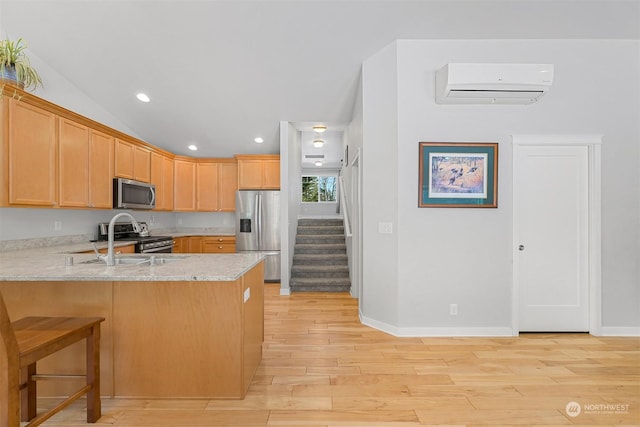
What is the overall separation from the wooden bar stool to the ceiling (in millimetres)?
2941

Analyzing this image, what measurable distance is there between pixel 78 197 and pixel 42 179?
505 millimetres

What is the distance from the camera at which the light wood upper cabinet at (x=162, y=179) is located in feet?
17.7

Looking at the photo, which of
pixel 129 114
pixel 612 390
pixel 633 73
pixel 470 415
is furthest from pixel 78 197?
pixel 633 73

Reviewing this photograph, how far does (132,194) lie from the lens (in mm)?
4617

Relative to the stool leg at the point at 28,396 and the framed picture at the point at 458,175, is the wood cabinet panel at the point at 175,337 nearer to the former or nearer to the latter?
the stool leg at the point at 28,396

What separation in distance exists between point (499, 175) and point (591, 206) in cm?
100

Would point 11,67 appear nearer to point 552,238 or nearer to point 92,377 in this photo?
point 92,377

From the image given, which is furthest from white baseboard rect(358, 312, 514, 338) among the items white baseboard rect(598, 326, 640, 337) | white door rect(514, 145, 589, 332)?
white baseboard rect(598, 326, 640, 337)

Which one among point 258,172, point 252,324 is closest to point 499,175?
point 252,324

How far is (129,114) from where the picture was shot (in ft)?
16.4

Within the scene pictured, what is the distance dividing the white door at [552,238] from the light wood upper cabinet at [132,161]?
16.1 feet

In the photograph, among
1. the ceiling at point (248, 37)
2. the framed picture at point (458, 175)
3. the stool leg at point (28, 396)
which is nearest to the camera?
Answer: the stool leg at point (28, 396)

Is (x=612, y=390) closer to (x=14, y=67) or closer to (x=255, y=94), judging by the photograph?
(x=255, y=94)

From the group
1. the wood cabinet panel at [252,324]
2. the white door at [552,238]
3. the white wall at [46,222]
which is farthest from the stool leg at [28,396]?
the white door at [552,238]
